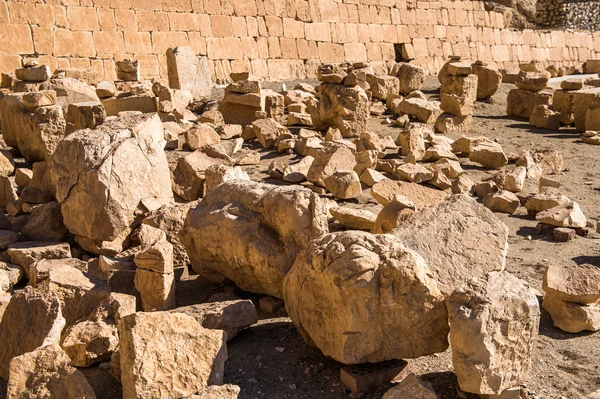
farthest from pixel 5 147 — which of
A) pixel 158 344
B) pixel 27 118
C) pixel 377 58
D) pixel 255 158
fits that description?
pixel 377 58

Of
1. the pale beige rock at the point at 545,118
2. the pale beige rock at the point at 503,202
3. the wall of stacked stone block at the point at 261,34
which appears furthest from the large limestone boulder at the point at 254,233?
the pale beige rock at the point at 545,118

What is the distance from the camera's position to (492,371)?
332 centimetres

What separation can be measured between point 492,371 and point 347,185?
3753mm

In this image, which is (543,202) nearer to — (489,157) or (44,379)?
(489,157)

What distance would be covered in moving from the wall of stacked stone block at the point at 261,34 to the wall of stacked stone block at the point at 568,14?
392 centimetres

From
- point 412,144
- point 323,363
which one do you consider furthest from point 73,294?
point 412,144

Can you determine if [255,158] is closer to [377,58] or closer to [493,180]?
[493,180]

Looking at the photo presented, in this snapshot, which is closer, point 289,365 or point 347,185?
point 289,365

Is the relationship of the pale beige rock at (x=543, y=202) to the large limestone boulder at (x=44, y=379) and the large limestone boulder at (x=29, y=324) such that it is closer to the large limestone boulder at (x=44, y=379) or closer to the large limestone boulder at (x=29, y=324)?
the large limestone boulder at (x=29, y=324)

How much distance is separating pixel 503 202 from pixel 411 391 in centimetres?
426

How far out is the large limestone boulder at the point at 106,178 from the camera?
5172 millimetres

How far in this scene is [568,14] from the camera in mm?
27266

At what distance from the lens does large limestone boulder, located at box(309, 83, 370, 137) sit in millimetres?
9766

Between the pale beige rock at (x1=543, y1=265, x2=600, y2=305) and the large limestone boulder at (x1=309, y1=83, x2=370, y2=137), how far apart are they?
5553 mm
